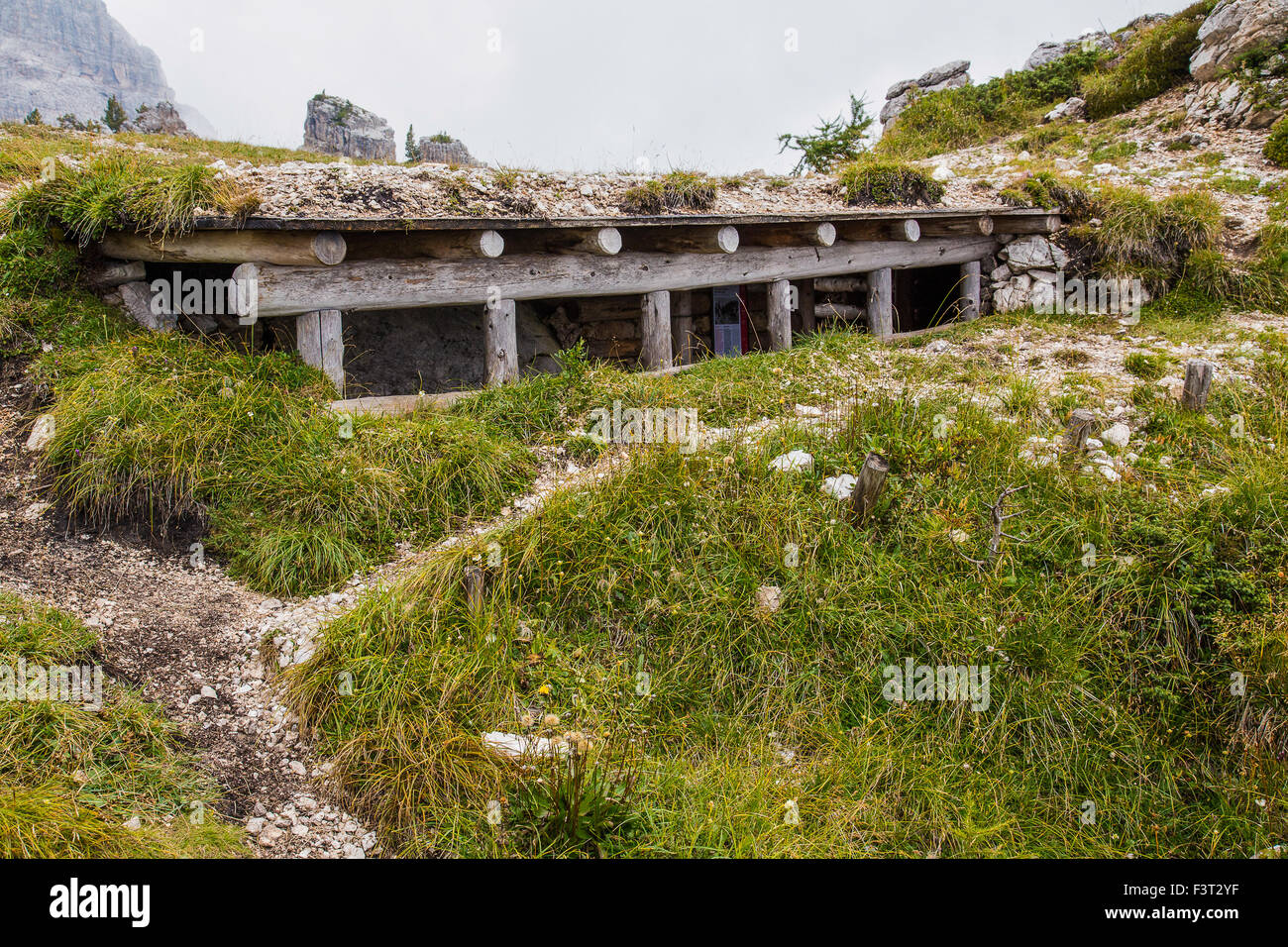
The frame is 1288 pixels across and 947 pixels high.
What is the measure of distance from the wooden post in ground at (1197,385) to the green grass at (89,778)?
7269 millimetres

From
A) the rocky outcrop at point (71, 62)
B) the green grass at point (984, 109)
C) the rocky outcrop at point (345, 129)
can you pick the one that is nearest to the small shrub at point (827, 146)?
the green grass at point (984, 109)

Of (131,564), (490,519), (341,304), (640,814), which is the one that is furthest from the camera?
(341,304)

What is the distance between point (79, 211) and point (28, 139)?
4.35 metres

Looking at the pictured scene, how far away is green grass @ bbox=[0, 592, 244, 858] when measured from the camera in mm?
2680

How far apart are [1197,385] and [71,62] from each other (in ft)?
450

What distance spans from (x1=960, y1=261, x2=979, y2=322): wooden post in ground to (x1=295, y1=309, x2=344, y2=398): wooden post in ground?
8449mm

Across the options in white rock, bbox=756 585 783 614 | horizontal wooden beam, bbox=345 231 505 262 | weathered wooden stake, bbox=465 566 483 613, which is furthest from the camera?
horizontal wooden beam, bbox=345 231 505 262

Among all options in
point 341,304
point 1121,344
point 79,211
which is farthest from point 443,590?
point 1121,344

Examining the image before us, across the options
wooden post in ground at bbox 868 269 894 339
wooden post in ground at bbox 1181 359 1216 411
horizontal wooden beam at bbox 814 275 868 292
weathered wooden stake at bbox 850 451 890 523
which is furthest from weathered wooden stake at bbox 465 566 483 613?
horizontal wooden beam at bbox 814 275 868 292

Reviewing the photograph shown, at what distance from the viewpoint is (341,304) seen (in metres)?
6.41

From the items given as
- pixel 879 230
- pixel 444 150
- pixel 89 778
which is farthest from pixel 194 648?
pixel 444 150

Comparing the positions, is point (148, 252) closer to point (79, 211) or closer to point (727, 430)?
point (79, 211)

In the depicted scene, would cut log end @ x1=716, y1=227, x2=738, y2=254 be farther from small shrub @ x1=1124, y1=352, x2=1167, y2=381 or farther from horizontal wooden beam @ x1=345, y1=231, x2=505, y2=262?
small shrub @ x1=1124, y1=352, x2=1167, y2=381

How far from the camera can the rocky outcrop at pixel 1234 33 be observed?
1309 cm
